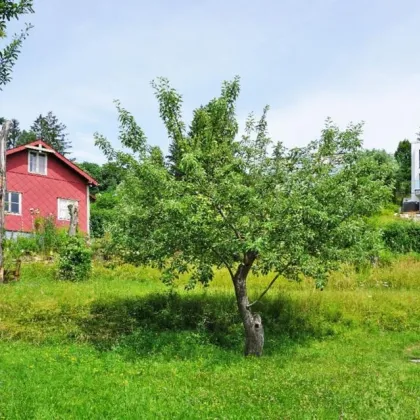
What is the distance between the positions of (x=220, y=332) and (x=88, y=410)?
5.84 metres

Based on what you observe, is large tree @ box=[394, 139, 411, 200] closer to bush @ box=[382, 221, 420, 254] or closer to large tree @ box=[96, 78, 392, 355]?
bush @ box=[382, 221, 420, 254]

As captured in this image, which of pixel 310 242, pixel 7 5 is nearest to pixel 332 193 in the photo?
pixel 310 242

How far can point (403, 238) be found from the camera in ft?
74.0

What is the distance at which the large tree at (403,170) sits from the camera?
41688 mm

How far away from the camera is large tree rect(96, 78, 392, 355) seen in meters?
9.22

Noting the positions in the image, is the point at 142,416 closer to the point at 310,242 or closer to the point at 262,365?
the point at 262,365

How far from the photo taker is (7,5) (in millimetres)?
3631

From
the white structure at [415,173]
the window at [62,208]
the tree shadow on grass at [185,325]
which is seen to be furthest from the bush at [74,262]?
the white structure at [415,173]

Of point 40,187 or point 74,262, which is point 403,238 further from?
point 40,187

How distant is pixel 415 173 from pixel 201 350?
35096 mm

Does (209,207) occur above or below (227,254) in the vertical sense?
above

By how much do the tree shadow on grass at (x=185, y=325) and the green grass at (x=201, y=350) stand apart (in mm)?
35

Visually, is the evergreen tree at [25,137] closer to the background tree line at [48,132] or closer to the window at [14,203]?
the background tree line at [48,132]

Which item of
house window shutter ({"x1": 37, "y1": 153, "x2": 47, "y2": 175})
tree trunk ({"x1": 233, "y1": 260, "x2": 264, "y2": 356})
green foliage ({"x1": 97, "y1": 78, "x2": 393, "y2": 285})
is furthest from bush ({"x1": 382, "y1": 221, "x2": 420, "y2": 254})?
house window shutter ({"x1": 37, "y1": 153, "x2": 47, "y2": 175})
